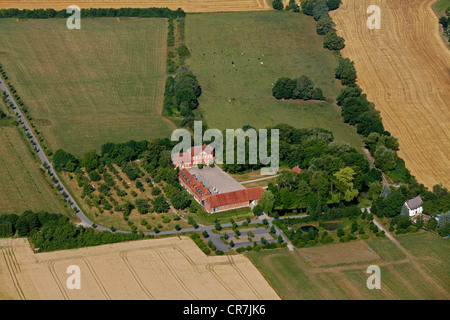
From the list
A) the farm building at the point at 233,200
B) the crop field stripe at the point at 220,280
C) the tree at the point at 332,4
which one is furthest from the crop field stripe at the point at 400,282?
the tree at the point at 332,4

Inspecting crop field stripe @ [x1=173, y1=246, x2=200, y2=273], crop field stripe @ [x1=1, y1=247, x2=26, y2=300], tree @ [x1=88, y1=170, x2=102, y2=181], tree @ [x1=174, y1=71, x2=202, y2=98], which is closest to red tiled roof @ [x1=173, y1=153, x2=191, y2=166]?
tree @ [x1=88, y1=170, x2=102, y2=181]

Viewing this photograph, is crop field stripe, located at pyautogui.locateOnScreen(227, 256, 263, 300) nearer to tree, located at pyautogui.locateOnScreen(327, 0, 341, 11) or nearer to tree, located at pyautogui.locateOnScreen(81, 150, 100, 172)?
tree, located at pyautogui.locateOnScreen(81, 150, 100, 172)

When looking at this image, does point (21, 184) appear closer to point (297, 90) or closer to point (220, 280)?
point (220, 280)

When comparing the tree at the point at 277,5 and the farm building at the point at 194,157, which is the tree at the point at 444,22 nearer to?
the tree at the point at 277,5

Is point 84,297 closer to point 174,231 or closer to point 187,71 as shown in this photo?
point 174,231

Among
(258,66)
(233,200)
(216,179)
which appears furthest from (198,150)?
(258,66)
